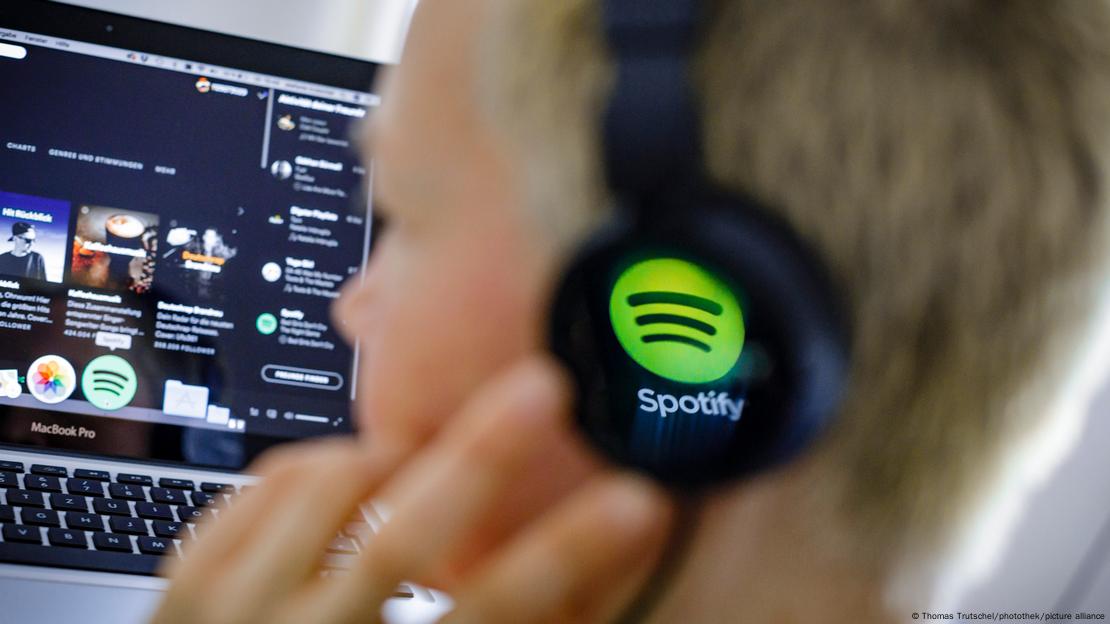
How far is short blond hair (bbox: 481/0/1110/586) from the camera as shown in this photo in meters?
0.38

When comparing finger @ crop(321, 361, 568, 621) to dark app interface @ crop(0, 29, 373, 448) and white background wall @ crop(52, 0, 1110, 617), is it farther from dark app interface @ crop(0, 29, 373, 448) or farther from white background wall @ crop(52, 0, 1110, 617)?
white background wall @ crop(52, 0, 1110, 617)

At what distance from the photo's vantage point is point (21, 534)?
2.38ft

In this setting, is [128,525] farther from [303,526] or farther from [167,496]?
[303,526]

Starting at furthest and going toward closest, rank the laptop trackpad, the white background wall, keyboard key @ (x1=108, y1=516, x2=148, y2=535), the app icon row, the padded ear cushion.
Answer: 1. the white background wall
2. the app icon row
3. keyboard key @ (x1=108, y1=516, x2=148, y2=535)
4. the laptop trackpad
5. the padded ear cushion

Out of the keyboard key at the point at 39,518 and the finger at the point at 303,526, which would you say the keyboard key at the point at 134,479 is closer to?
the keyboard key at the point at 39,518

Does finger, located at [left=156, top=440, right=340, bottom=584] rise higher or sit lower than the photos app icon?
lower

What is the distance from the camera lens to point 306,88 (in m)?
1.00

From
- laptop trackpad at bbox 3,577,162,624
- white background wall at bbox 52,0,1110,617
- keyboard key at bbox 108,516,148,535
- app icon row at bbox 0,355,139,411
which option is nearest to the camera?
laptop trackpad at bbox 3,577,162,624

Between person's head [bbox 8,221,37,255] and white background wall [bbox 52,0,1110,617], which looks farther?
white background wall [bbox 52,0,1110,617]

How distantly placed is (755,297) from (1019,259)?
0.42 feet

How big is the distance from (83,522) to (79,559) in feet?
0.14

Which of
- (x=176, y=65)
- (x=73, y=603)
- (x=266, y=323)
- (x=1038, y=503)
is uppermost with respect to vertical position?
(x=176, y=65)

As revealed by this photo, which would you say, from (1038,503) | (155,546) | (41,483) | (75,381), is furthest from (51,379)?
(1038,503)

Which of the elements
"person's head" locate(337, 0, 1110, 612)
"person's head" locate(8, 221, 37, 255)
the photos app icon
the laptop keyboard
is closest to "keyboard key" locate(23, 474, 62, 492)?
the laptop keyboard
